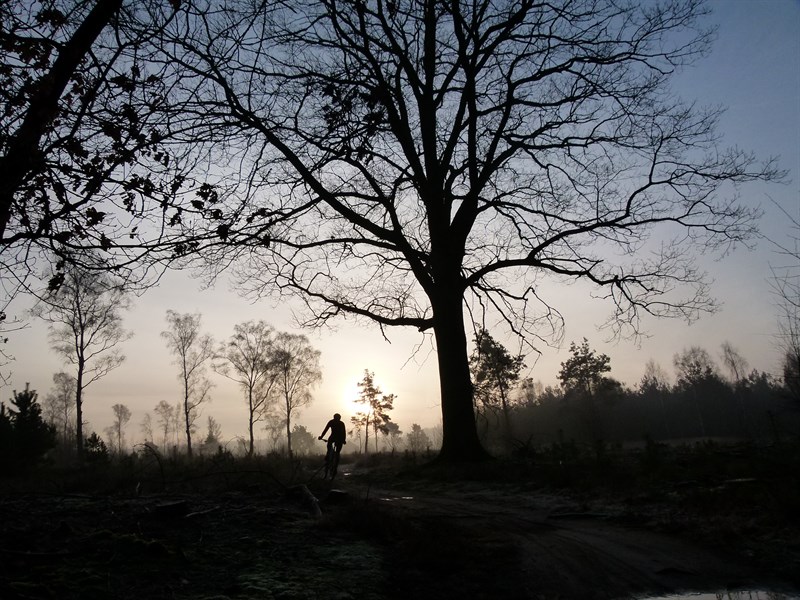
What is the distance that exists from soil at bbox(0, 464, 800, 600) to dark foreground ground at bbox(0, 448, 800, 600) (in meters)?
0.02

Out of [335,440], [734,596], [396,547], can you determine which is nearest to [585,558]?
[734,596]

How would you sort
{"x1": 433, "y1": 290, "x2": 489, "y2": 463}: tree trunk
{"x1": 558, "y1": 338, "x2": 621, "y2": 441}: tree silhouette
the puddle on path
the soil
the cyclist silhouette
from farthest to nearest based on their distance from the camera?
{"x1": 558, "y1": 338, "x2": 621, "y2": 441}: tree silhouette < the cyclist silhouette < {"x1": 433, "y1": 290, "x2": 489, "y2": 463}: tree trunk < the puddle on path < the soil

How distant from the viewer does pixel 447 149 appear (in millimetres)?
12391

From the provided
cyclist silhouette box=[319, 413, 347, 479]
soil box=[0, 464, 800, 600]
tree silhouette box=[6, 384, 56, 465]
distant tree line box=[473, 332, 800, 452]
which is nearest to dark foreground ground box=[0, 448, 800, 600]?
soil box=[0, 464, 800, 600]

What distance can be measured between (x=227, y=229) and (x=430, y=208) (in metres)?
8.92

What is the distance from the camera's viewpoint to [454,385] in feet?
39.5

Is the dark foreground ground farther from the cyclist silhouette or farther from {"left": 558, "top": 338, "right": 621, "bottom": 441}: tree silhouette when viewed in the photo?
{"left": 558, "top": 338, "right": 621, "bottom": 441}: tree silhouette

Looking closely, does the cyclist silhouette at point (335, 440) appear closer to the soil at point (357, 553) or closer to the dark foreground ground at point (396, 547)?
the dark foreground ground at point (396, 547)

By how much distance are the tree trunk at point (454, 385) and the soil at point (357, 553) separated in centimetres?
566

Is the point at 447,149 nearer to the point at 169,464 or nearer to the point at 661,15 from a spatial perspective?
the point at 661,15

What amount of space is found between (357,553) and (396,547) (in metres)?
0.44

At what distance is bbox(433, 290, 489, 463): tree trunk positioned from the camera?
1152 cm

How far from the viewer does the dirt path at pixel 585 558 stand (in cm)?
357

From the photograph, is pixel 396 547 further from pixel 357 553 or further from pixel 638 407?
pixel 638 407
